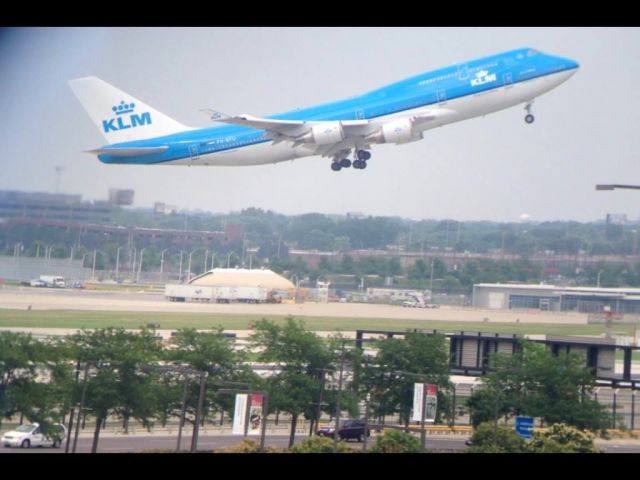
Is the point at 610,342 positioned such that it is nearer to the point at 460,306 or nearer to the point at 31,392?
the point at 460,306

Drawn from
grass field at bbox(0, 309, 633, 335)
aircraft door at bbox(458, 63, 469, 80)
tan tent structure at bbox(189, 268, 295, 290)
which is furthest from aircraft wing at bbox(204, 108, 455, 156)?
grass field at bbox(0, 309, 633, 335)

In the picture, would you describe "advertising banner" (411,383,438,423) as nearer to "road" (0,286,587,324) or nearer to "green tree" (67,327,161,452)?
"road" (0,286,587,324)

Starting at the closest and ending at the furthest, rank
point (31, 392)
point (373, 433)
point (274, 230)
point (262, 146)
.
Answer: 1. point (31, 392)
2. point (373, 433)
3. point (262, 146)
4. point (274, 230)

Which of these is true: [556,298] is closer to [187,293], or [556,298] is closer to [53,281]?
[187,293]

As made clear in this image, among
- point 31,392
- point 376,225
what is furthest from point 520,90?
point 31,392

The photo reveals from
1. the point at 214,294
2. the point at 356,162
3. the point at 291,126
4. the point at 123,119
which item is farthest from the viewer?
the point at 214,294

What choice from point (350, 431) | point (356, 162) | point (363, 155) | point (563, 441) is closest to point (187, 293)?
point (356, 162)
